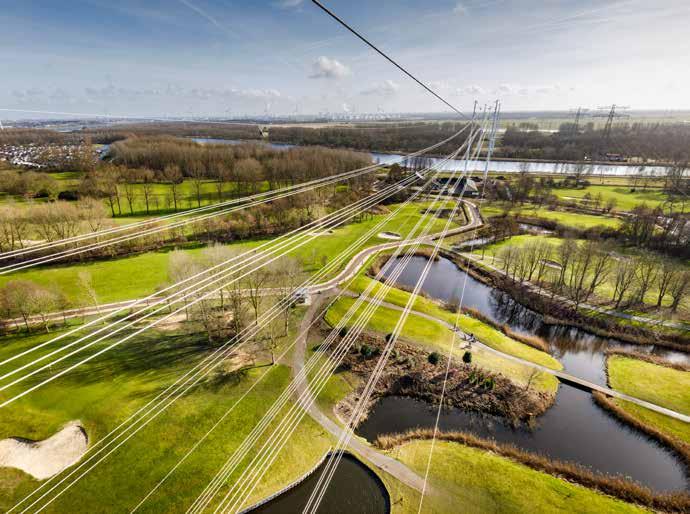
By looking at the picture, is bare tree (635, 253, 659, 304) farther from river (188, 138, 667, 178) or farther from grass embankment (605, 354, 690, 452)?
river (188, 138, 667, 178)

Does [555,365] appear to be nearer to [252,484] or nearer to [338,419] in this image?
[338,419]

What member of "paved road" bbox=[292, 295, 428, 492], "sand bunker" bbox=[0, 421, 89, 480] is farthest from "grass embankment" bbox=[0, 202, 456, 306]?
"paved road" bbox=[292, 295, 428, 492]

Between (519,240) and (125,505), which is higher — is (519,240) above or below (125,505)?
above

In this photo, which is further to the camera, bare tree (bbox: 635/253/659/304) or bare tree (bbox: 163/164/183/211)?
bare tree (bbox: 163/164/183/211)

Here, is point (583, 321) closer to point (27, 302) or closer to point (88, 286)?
point (88, 286)

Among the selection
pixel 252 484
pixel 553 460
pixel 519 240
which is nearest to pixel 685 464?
pixel 553 460

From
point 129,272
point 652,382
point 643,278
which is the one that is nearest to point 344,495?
point 652,382

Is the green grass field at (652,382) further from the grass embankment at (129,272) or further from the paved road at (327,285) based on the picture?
the grass embankment at (129,272)
